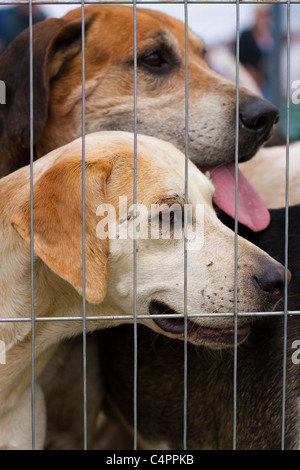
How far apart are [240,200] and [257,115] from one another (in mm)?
337

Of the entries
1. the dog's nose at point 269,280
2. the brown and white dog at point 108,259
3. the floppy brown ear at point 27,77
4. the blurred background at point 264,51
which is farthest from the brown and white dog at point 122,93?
the blurred background at point 264,51

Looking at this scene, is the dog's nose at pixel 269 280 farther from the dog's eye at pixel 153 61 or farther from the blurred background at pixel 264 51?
the blurred background at pixel 264 51

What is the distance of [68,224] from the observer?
6.07 feet

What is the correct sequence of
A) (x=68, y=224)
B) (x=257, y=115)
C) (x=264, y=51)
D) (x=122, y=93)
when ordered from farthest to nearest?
(x=264, y=51), (x=122, y=93), (x=257, y=115), (x=68, y=224)

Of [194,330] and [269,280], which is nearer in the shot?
[269,280]

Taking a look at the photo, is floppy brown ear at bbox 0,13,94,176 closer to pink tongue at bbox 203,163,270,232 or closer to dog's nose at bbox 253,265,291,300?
pink tongue at bbox 203,163,270,232

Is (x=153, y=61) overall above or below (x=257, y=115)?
above

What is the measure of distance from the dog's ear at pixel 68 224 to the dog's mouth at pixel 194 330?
242mm

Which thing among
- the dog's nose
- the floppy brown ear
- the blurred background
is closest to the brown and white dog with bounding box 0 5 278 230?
the floppy brown ear

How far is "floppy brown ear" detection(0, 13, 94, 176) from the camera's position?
2586 millimetres

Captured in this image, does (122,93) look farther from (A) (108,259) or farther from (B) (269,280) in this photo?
(B) (269,280)

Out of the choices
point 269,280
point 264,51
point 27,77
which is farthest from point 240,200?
point 264,51

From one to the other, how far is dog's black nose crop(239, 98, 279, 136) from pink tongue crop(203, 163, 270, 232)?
8.2 inches

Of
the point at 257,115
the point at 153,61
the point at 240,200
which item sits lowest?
the point at 240,200
